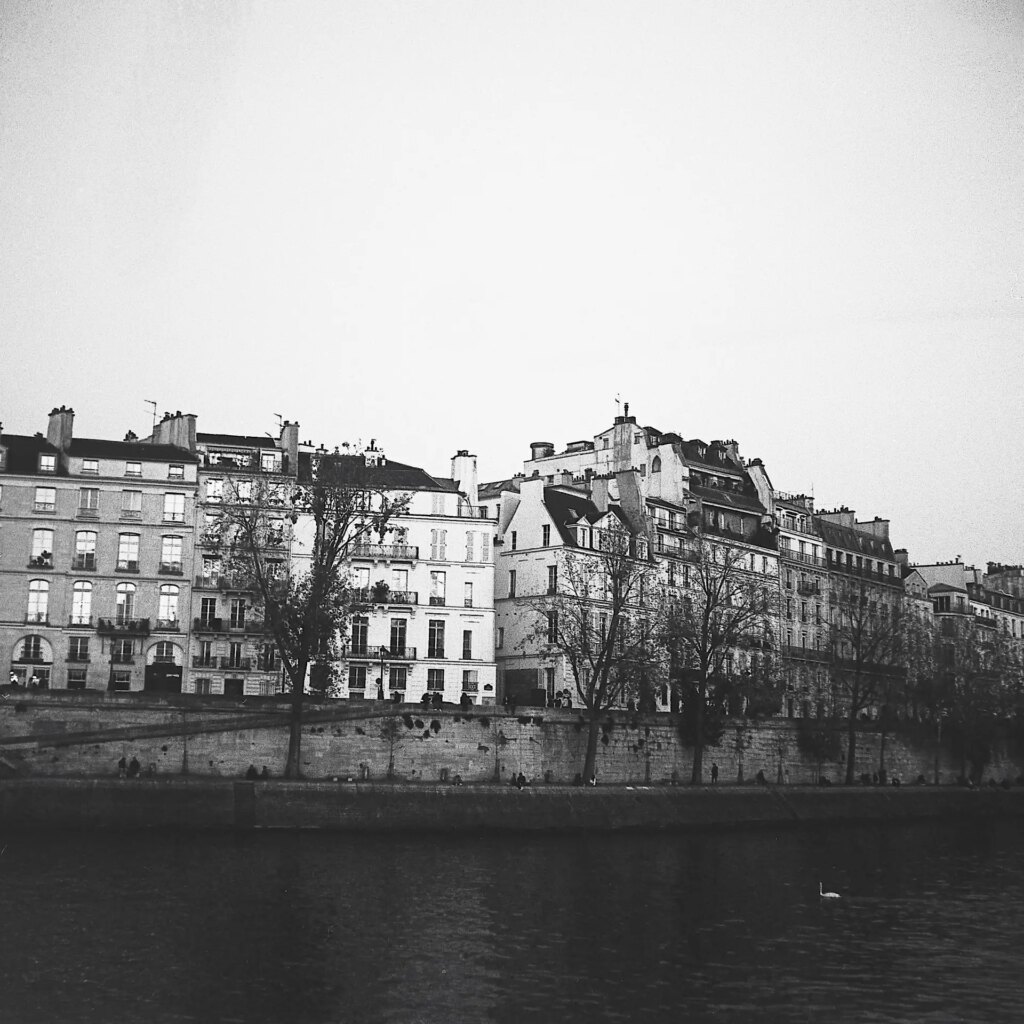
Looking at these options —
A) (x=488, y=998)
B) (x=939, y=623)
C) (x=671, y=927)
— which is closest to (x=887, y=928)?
(x=671, y=927)

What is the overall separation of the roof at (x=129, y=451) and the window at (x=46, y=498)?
244 centimetres

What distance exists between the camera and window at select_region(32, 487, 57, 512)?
254ft

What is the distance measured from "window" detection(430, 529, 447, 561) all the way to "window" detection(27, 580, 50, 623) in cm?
2258

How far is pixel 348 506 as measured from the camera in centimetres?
6819

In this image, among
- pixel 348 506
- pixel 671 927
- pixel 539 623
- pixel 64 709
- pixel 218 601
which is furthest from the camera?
pixel 539 623

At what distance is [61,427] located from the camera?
3108 inches

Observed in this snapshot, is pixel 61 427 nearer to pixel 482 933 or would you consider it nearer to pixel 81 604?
pixel 81 604

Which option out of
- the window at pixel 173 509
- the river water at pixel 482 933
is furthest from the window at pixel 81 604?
the river water at pixel 482 933

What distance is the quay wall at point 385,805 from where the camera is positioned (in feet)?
182

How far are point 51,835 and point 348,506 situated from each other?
21.8 meters

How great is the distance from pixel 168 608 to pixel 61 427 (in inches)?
479

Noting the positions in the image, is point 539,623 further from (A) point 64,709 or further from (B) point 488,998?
(B) point 488,998

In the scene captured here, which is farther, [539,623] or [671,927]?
[539,623]

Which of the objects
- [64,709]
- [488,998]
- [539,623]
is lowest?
[488,998]
